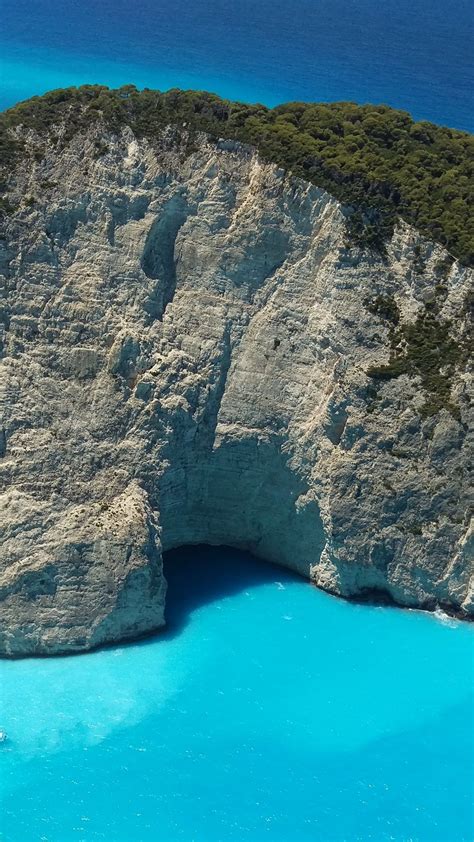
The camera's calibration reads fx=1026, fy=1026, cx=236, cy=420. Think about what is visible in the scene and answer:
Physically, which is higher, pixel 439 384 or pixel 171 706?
pixel 439 384

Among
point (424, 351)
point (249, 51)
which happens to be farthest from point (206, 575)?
point (249, 51)

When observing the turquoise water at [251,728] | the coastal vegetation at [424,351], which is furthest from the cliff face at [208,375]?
the turquoise water at [251,728]

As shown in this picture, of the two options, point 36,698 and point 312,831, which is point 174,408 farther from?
point 312,831

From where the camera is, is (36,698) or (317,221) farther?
(317,221)

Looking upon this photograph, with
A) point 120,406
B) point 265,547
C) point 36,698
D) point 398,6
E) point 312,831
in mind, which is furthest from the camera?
point 398,6

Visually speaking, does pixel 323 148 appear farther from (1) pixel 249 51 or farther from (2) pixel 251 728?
(1) pixel 249 51

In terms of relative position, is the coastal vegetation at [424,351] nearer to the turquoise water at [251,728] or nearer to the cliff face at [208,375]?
the cliff face at [208,375]

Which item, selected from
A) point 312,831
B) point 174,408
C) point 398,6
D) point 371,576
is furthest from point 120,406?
point 398,6
